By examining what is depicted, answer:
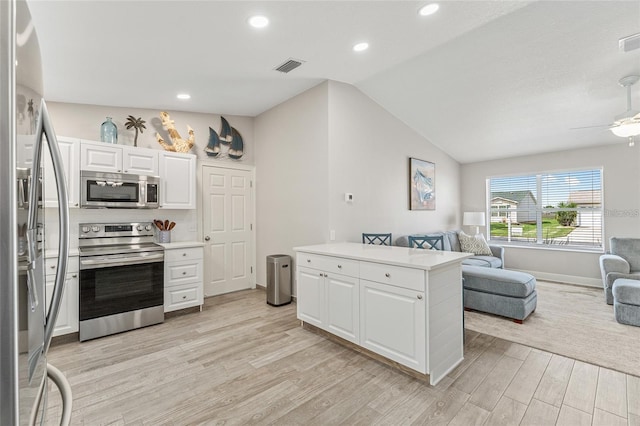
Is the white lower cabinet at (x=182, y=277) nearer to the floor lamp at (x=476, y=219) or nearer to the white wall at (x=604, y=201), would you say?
the floor lamp at (x=476, y=219)

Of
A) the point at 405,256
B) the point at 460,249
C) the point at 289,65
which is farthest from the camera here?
the point at 460,249

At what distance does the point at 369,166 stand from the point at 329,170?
0.89 meters

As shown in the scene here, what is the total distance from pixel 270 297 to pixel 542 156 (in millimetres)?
5740

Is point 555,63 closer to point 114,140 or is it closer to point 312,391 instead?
point 312,391

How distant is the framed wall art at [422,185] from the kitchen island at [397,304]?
246 centimetres

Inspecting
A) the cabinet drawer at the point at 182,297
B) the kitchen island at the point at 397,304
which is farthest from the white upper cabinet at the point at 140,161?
the kitchen island at the point at 397,304

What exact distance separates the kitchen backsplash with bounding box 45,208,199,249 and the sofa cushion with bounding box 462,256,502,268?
436cm

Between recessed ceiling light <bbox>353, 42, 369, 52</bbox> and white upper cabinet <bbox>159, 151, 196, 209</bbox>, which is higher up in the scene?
recessed ceiling light <bbox>353, 42, 369, 52</bbox>

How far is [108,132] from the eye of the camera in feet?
11.9

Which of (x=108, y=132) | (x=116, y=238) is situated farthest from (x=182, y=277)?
(x=108, y=132)

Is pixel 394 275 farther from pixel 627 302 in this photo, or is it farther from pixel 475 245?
pixel 475 245

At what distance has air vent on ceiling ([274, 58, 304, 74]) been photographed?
125 inches

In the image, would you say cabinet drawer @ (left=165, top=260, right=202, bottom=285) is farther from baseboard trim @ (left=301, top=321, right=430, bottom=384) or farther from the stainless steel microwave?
baseboard trim @ (left=301, top=321, right=430, bottom=384)

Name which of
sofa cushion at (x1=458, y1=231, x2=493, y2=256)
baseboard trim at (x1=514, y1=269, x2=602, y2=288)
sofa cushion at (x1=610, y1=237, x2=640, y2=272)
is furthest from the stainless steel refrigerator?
baseboard trim at (x1=514, y1=269, x2=602, y2=288)
